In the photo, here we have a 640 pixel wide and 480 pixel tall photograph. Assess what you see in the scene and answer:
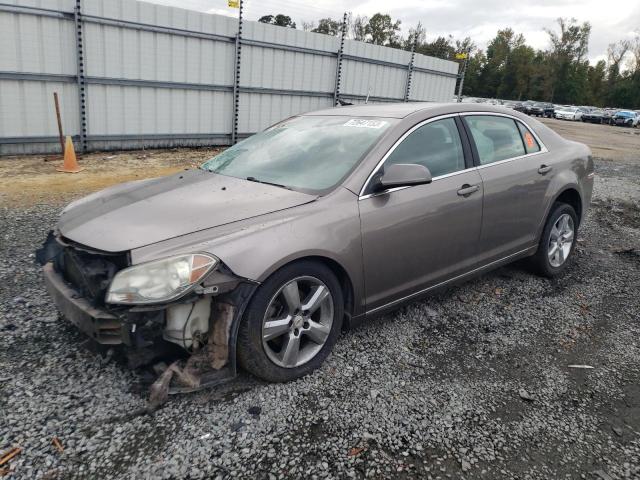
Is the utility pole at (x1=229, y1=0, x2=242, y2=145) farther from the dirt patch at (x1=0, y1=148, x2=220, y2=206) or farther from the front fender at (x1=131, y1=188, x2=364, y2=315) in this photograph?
the front fender at (x1=131, y1=188, x2=364, y2=315)

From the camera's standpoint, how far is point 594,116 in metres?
47.2

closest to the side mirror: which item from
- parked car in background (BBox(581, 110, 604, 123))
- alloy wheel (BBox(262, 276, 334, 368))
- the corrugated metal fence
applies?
alloy wheel (BBox(262, 276, 334, 368))

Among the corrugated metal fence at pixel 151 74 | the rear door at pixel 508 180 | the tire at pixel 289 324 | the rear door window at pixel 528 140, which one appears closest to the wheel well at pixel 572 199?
the rear door at pixel 508 180

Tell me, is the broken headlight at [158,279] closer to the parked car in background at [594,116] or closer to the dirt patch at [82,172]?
the dirt patch at [82,172]

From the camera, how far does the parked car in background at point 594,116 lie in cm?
4695

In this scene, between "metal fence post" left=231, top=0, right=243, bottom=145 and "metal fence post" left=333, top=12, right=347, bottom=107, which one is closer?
"metal fence post" left=231, top=0, right=243, bottom=145

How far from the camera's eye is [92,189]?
7.37 metres

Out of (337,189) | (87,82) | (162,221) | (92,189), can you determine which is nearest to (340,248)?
(337,189)

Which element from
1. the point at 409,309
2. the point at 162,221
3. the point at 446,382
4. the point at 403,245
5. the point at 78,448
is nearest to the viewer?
the point at 78,448

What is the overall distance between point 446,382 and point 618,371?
123 cm

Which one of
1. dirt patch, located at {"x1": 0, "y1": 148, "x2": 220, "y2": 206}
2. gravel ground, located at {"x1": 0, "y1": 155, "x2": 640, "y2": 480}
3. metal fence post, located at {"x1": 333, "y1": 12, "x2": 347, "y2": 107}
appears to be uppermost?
metal fence post, located at {"x1": 333, "y1": 12, "x2": 347, "y2": 107}

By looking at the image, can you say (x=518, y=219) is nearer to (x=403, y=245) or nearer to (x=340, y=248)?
(x=403, y=245)

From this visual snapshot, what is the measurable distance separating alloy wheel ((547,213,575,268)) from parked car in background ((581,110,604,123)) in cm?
4965

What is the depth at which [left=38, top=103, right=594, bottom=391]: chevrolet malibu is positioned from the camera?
2.51m
